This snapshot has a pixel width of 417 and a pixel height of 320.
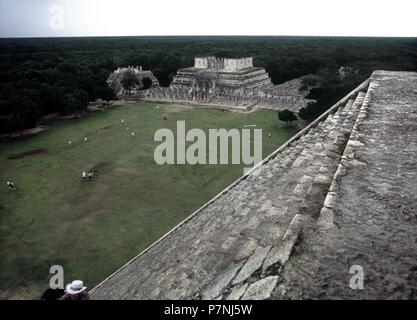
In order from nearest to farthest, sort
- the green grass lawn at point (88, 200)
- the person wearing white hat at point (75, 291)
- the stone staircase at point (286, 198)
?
the stone staircase at point (286, 198)
the person wearing white hat at point (75, 291)
the green grass lawn at point (88, 200)

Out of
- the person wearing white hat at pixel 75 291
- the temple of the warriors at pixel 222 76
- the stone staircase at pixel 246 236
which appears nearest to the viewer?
the stone staircase at pixel 246 236

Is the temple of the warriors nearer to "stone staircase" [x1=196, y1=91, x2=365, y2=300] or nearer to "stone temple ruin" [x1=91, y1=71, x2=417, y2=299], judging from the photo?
"stone staircase" [x1=196, y1=91, x2=365, y2=300]

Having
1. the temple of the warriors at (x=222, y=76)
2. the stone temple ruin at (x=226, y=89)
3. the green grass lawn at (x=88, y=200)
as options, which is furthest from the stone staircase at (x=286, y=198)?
the temple of the warriors at (x=222, y=76)

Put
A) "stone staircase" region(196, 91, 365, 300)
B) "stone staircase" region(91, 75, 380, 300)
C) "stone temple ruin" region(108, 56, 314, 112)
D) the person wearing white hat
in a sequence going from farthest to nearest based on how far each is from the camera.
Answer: "stone temple ruin" region(108, 56, 314, 112) → the person wearing white hat → "stone staircase" region(91, 75, 380, 300) → "stone staircase" region(196, 91, 365, 300)

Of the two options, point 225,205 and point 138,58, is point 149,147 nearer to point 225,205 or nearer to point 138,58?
point 225,205

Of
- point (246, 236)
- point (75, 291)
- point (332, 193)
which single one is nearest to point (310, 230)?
point (332, 193)

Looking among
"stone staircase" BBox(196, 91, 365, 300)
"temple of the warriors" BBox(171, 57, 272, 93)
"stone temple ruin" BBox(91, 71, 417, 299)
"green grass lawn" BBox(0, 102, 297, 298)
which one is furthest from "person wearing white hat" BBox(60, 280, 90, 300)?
"temple of the warriors" BBox(171, 57, 272, 93)

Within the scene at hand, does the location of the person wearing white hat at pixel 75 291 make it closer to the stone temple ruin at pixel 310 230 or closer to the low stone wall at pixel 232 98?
the stone temple ruin at pixel 310 230
